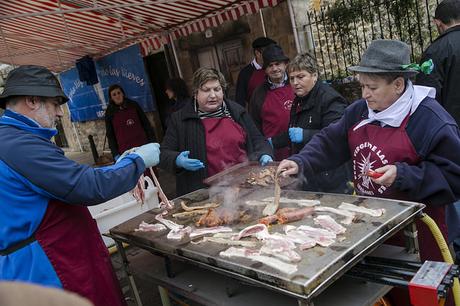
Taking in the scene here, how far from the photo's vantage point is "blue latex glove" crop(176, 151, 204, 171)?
3.49 m

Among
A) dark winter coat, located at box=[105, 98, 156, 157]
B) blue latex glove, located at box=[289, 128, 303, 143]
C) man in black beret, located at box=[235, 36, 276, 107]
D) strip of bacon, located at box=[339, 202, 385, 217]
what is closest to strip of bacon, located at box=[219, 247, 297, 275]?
strip of bacon, located at box=[339, 202, 385, 217]

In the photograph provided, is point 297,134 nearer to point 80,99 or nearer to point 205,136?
point 205,136

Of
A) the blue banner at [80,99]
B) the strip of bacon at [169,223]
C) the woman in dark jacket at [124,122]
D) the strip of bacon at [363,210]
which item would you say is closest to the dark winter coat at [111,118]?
the woman in dark jacket at [124,122]

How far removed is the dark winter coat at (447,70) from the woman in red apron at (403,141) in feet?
5.01

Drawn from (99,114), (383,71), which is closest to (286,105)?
(383,71)

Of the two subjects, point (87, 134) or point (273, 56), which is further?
point (87, 134)

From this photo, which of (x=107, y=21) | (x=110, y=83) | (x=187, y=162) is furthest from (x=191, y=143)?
(x=110, y=83)

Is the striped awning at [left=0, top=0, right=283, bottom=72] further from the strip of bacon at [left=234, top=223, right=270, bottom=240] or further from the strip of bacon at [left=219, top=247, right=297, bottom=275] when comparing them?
the strip of bacon at [left=219, top=247, right=297, bottom=275]

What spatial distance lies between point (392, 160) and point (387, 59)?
24.2 inches

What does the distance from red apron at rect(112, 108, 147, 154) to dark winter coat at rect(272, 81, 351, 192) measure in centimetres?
376

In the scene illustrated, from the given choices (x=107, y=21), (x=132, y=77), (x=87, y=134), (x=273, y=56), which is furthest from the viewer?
(x=87, y=134)

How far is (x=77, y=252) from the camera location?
8.43 feet

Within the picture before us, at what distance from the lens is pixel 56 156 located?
2.32 metres

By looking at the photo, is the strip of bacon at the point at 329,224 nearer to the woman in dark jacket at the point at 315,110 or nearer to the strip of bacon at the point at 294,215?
the strip of bacon at the point at 294,215
